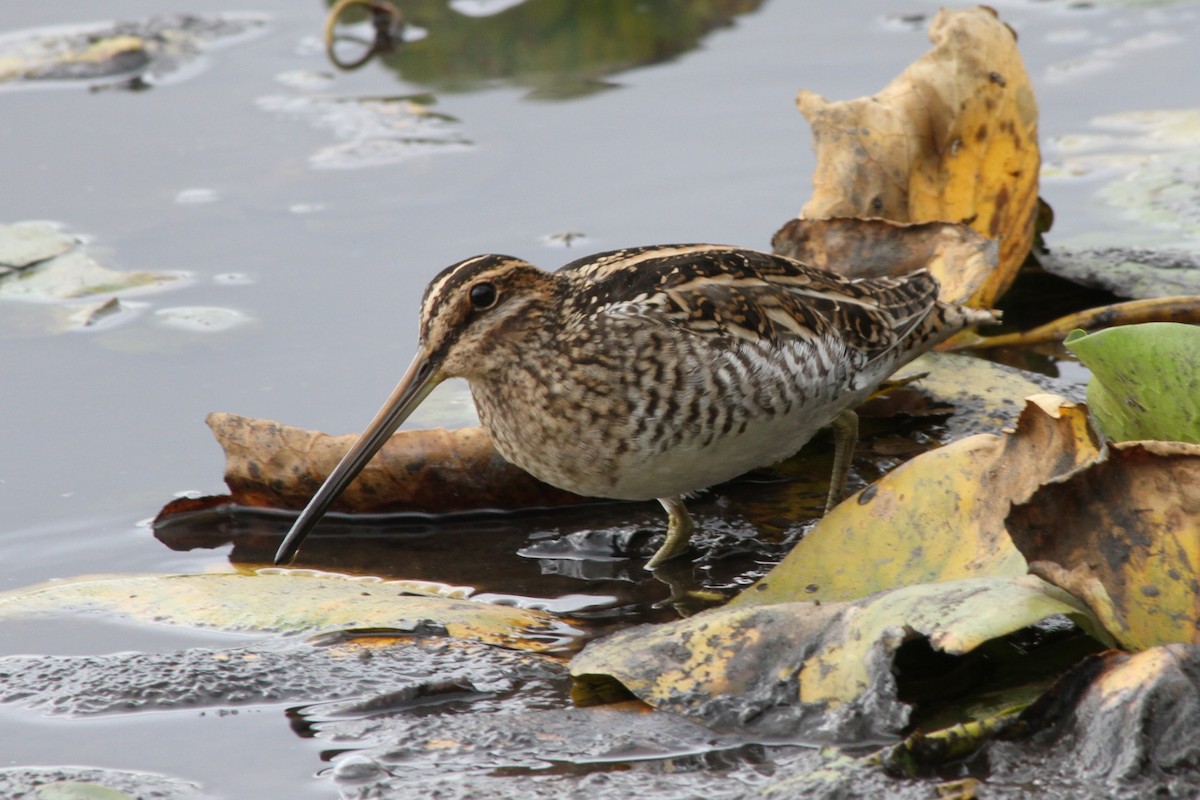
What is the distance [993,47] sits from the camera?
6246 mm

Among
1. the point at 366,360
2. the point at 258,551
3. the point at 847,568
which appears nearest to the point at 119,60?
the point at 366,360

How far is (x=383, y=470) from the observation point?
217 inches

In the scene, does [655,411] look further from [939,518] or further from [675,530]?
[939,518]

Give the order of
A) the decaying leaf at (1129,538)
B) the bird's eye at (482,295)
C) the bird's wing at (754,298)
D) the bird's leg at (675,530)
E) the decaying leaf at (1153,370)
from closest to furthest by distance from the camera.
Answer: the decaying leaf at (1129,538) → the decaying leaf at (1153,370) → the bird's wing at (754,298) → the bird's eye at (482,295) → the bird's leg at (675,530)

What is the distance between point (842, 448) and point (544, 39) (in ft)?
17.4

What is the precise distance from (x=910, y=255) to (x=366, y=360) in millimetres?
2253

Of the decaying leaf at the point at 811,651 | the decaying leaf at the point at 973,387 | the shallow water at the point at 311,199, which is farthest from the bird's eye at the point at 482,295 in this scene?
the decaying leaf at the point at 973,387

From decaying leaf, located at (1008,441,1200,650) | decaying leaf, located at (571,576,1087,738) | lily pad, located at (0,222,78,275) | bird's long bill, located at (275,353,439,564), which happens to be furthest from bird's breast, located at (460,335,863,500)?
lily pad, located at (0,222,78,275)

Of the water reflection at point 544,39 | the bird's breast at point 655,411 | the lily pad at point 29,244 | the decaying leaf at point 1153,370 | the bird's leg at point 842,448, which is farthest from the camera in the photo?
the water reflection at point 544,39

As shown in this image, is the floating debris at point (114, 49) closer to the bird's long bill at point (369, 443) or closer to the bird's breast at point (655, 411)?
the bird's long bill at point (369, 443)

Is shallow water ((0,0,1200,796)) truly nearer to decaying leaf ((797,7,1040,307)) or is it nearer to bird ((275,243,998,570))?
bird ((275,243,998,570))

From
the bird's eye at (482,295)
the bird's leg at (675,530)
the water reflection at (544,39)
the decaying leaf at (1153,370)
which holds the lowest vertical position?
the bird's leg at (675,530)

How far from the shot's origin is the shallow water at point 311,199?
5.62m

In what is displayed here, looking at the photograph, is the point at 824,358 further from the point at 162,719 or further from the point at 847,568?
the point at 162,719
